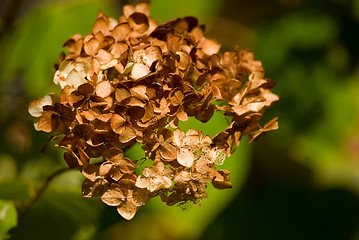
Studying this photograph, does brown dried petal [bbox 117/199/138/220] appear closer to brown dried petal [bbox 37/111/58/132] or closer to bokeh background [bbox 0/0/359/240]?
brown dried petal [bbox 37/111/58/132]

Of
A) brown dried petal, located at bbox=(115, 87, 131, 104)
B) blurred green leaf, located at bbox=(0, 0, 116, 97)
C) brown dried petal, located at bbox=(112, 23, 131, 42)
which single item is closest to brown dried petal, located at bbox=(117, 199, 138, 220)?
brown dried petal, located at bbox=(115, 87, 131, 104)

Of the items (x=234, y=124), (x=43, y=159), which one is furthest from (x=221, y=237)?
(x=234, y=124)

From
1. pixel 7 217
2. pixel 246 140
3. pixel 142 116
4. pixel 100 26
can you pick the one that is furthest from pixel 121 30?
pixel 246 140

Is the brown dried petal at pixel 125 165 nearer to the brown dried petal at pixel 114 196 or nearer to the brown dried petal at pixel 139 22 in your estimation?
the brown dried petal at pixel 114 196

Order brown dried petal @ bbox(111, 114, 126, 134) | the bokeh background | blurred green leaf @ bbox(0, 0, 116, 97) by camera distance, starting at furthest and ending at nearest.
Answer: blurred green leaf @ bbox(0, 0, 116, 97), the bokeh background, brown dried petal @ bbox(111, 114, 126, 134)

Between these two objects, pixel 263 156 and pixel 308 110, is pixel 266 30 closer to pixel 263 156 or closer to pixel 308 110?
pixel 308 110
